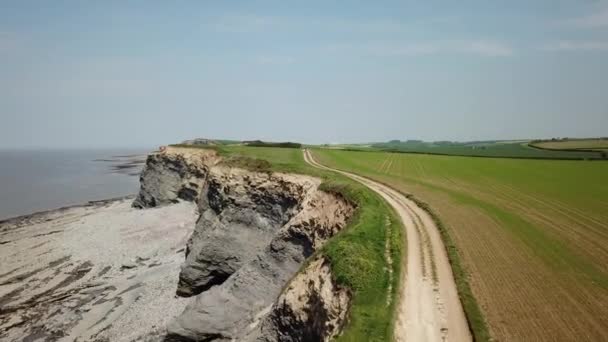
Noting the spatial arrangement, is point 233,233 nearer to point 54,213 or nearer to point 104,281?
point 104,281

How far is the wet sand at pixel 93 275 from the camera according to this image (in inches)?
1008

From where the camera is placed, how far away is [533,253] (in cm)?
1811

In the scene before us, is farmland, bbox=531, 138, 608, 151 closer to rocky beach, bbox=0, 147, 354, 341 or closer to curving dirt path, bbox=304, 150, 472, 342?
rocky beach, bbox=0, 147, 354, 341

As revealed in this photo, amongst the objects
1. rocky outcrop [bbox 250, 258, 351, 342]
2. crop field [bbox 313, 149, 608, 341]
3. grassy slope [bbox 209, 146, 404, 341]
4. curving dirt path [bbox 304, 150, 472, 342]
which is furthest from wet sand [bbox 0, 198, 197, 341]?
crop field [bbox 313, 149, 608, 341]

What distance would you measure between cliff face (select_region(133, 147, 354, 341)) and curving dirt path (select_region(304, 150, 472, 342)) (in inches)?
89.3

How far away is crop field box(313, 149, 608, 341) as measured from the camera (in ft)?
39.4

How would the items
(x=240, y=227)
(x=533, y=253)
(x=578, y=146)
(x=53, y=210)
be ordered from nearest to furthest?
(x=533, y=253) → (x=240, y=227) → (x=53, y=210) → (x=578, y=146)

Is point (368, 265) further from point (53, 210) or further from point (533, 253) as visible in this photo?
point (53, 210)

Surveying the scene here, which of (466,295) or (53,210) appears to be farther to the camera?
(53,210)

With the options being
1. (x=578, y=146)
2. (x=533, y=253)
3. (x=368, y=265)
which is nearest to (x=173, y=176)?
(x=368, y=265)

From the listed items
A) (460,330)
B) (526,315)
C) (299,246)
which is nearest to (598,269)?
(526,315)

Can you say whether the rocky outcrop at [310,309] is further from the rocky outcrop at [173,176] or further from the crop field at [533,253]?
the rocky outcrop at [173,176]

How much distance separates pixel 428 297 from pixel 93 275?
3243 cm

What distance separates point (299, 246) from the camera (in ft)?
81.5
